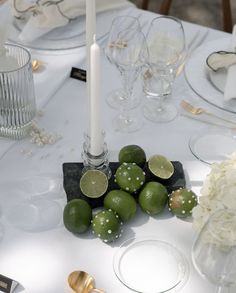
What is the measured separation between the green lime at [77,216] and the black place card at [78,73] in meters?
0.46

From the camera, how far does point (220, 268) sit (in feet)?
2.65

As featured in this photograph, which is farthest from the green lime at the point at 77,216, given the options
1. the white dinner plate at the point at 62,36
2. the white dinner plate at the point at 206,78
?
the white dinner plate at the point at 62,36

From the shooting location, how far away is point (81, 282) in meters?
0.93

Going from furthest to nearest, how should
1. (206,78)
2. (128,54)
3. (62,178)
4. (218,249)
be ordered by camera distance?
(206,78)
(128,54)
(62,178)
(218,249)

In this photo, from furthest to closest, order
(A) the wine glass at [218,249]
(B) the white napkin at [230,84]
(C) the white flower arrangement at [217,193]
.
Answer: (B) the white napkin at [230,84] < (C) the white flower arrangement at [217,193] < (A) the wine glass at [218,249]

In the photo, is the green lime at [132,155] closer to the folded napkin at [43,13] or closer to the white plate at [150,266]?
the white plate at [150,266]

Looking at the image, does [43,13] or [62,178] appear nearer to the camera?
[62,178]

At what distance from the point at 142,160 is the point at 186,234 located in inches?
6.8

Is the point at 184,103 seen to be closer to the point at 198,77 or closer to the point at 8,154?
the point at 198,77

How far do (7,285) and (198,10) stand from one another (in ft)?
8.40

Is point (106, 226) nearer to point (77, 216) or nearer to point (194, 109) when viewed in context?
point (77, 216)

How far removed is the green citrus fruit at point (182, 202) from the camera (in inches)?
40.4

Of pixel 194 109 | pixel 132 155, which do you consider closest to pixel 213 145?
pixel 194 109

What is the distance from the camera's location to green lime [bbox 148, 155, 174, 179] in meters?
1.09
